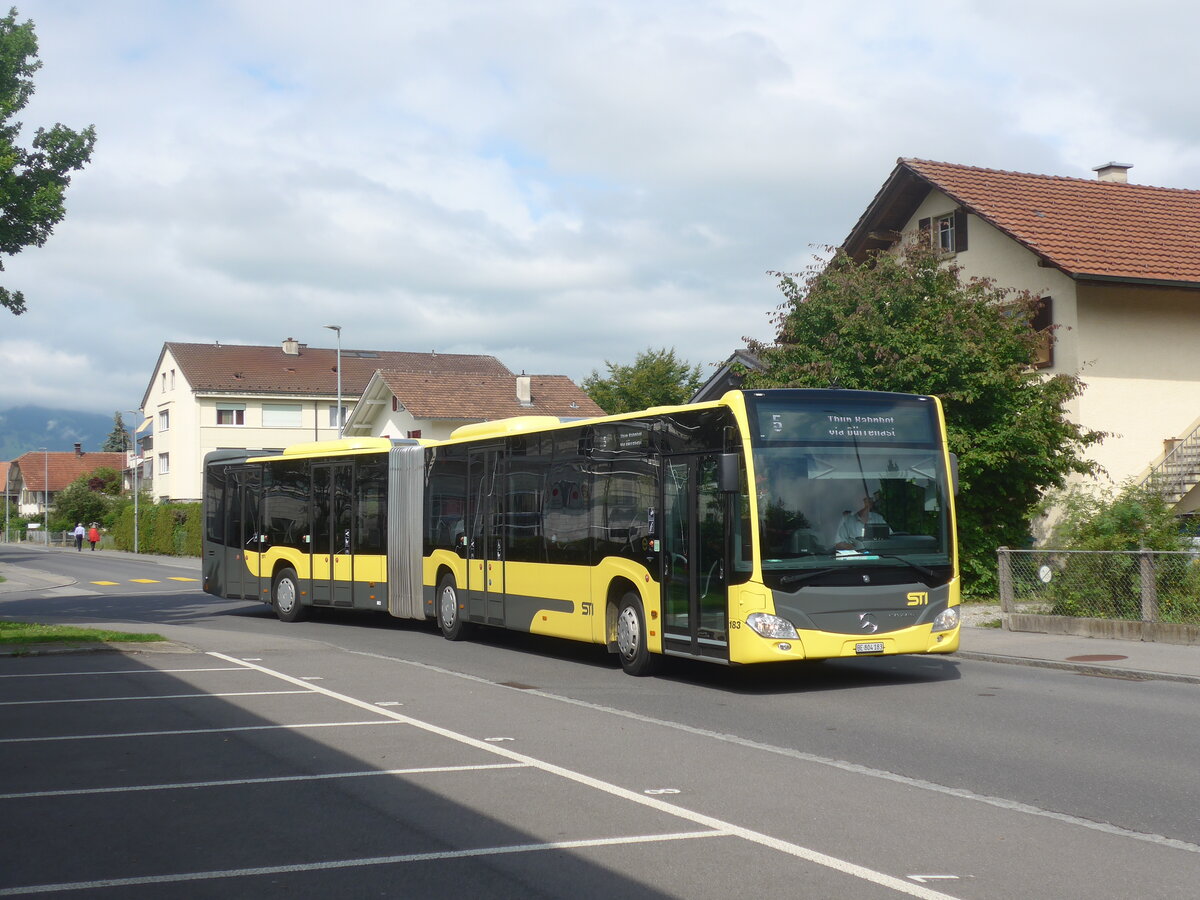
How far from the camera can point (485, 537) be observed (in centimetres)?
1822

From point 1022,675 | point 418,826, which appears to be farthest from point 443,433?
point 418,826

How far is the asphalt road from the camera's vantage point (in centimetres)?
623

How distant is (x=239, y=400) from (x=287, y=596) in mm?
59889

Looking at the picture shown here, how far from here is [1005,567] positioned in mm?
19016

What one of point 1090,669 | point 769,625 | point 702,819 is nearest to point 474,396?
point 1090,669

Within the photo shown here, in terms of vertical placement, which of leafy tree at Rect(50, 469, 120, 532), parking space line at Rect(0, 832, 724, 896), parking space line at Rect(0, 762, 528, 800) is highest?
leafy tree at Rect(50, 469, 120, 532)

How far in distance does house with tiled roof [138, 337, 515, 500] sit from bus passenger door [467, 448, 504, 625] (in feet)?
201

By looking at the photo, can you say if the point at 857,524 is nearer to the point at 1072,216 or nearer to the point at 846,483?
the point at 846,483

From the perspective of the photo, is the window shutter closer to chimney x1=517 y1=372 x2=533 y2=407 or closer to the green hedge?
chimney x1=517 y1=372 x2=533 y2=407

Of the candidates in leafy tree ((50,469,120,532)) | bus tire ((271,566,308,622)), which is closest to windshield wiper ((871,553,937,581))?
bus tire ((271,566,308,622))

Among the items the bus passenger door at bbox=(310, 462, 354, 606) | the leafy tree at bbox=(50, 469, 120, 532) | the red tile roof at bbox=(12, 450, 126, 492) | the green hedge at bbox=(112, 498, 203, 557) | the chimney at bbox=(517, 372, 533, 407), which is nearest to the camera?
the bus passenger door at bbox=(310, 462, 354, 606)

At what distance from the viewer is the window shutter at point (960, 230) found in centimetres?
2930

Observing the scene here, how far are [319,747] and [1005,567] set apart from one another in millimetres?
12064

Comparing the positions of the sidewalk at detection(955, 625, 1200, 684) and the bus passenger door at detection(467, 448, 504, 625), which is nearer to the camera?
the sidewalk at detection(955, 625, 1200, 684)
